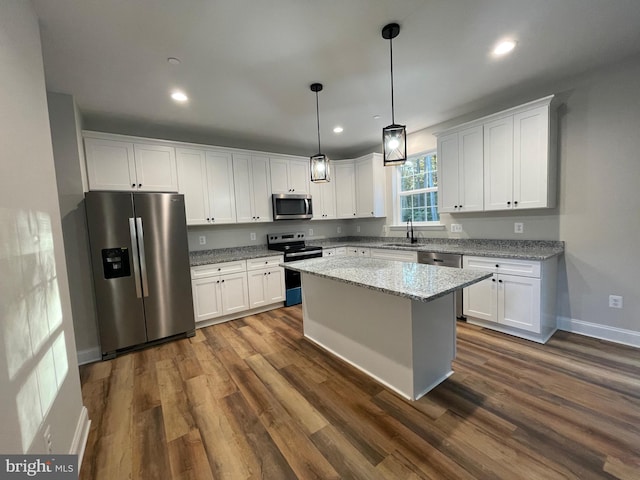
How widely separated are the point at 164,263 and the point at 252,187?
5.57ft

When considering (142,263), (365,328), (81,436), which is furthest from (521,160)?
(81,436)

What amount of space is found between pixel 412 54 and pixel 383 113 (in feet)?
4.01

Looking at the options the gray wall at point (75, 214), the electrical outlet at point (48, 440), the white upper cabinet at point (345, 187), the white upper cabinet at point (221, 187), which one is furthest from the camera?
the white upper cabinet at point (345, 187)

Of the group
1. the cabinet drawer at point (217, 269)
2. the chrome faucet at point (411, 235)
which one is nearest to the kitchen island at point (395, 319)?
the cabinet drawer at point (217, 269)

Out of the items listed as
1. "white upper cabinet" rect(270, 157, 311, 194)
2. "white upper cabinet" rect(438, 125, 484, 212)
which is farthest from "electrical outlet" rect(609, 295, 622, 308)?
"white upper cabinet" rect(270, 157, 311, 194)

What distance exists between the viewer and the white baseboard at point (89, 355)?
106 inches

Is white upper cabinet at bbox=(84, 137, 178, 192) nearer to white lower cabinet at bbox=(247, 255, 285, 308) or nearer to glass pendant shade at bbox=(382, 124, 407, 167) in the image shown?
white lower cabinet at bbox=(247, 255, 285, 308)

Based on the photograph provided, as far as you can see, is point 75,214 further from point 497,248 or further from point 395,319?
point 497,248

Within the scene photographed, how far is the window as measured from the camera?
410 centimetres

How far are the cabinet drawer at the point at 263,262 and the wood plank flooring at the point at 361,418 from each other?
4.52 ft

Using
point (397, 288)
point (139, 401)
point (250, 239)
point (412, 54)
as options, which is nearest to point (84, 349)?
point (139, 401)

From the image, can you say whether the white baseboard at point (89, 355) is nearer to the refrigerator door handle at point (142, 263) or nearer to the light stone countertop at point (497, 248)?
the refrigerator door handle at point (142, 263)

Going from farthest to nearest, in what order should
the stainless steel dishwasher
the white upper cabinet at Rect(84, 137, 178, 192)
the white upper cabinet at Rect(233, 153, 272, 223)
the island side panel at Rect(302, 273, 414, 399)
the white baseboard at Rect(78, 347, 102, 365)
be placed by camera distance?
the white upper cabinet at Rect(233, 153, 272, 223) < the stainless steel dishwasher < the white upper cabinet at Rect(84, 137, 178, 192) < the white baseboard at Rect(78, 347, 102, 365) < the island side panel at Rect(302, 273, 414, 399)

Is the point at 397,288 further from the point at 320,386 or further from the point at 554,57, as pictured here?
the point at 554,57
